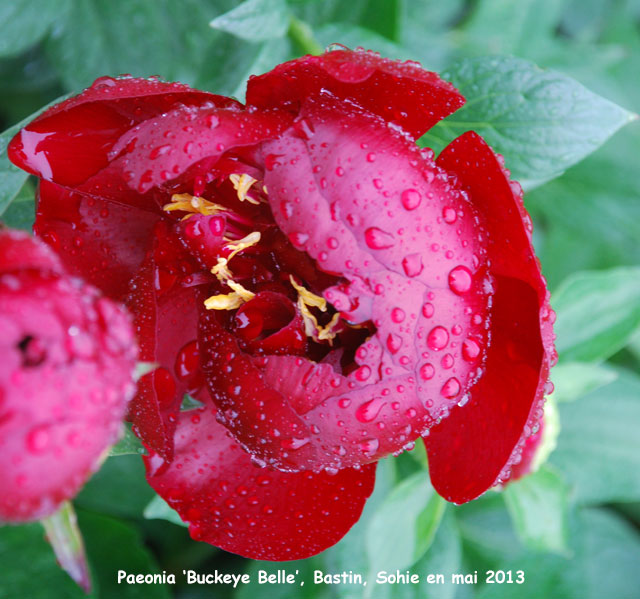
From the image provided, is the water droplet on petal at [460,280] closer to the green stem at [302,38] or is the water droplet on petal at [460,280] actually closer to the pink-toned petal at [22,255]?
the pink-toned petal at [22,255]

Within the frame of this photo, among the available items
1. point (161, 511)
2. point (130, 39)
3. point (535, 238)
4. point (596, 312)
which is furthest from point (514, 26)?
point (161, 511)

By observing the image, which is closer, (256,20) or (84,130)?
(84,130)

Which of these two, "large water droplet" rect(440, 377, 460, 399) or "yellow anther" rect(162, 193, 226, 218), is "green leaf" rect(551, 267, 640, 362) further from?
"yellow anther" rect(162, 193, 226, 218)

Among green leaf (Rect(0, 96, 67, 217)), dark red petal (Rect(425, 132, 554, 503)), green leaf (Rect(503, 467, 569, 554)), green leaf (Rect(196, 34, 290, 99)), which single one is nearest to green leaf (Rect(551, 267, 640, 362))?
green leaf (Rect(503, 467, 569, 554))

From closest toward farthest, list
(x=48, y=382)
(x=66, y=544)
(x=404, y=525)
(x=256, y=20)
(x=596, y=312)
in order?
(x=48, y=382) → (x=66, y=544) → (x=256, y=20) → (x=404, y=525) → (x=596, y=312)

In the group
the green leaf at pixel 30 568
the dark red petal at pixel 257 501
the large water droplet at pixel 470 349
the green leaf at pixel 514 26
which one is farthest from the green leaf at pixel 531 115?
the green leaf at pixel 30 568

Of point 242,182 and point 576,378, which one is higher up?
point 242,182

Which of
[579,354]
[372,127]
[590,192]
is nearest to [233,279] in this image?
[372,127]

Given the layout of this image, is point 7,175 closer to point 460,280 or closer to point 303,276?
point 303,276
